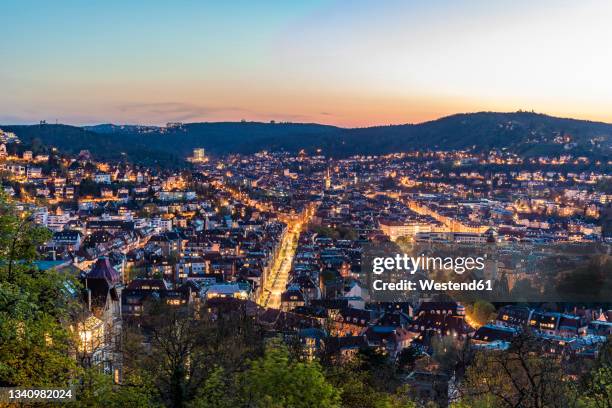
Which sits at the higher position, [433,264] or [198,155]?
[198,155]

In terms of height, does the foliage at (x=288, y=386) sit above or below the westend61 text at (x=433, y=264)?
above

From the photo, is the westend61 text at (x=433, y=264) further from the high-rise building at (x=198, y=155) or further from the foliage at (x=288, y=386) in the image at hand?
the high-rise building at (x=198, y=155)

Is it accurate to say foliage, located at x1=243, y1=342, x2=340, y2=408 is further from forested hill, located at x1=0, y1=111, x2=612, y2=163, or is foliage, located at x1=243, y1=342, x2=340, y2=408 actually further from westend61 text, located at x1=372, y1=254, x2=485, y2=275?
forested hill, located at x1=0, y1=111, x2=612, y2=163

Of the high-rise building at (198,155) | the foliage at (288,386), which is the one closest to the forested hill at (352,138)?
the high-rise building at (198,155)

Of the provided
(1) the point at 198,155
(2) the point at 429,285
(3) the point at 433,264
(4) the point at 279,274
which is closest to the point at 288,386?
(2) the point at 429,285

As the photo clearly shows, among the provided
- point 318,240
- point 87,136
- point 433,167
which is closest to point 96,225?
point 318,240

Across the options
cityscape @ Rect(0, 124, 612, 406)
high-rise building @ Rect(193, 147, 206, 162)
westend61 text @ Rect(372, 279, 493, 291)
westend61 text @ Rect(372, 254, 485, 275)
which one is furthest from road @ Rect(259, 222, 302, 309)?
high-rise building @ Rect(193, 147, 206, 162)

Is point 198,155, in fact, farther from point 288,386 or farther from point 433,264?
point 288,386

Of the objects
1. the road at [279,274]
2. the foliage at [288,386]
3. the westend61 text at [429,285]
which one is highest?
the foliage at [288,386]
